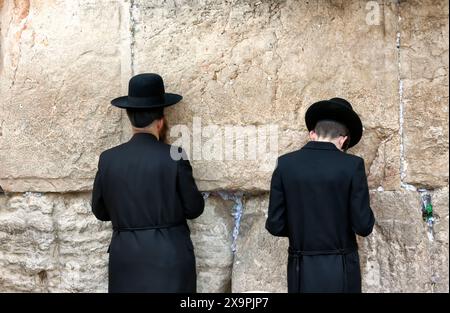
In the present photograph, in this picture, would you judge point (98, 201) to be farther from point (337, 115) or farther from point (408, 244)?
point (408, 244)

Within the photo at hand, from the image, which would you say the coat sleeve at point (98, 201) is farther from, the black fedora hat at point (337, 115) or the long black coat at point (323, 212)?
the black fedora hat at point (337, 115)

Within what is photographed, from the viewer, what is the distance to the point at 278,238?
13.3 feet

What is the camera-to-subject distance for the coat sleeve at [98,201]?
11.9ft

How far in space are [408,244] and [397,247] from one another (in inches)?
2.8

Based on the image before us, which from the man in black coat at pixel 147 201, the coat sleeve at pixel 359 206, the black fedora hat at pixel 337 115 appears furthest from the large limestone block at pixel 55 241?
the coat sleeve at pixel 359 206

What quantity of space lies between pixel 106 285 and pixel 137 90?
1.45 metres

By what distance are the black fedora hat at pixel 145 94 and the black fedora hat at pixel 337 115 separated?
833mm

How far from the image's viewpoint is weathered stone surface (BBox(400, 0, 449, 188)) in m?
3.77

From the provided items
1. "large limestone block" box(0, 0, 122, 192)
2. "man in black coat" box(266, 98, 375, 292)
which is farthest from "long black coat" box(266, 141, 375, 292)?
"large limestone block" box(0, 0, 122, 192)

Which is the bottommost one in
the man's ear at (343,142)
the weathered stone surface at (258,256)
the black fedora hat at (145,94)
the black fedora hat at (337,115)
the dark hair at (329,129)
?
the weathered stone surface at (258,256)

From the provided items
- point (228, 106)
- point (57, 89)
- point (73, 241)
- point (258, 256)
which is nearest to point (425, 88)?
point (228, 106)

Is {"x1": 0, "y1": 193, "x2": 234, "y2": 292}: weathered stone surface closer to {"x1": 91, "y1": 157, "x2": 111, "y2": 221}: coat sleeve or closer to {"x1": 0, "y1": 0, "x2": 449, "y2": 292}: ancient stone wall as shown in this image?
{"x1": 0, "y1": 0, "x2": 449, "y2": 292}: ancient stone wall

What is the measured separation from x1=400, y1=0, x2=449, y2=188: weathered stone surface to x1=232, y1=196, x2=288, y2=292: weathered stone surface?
981mm

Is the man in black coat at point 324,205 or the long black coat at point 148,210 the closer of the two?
the man in black coat at point 324,205
